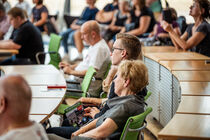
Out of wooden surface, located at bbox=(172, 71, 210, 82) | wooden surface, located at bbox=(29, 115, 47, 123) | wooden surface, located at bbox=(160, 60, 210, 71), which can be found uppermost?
wooden surface, located at bbox=(172, 71, 210, 82)

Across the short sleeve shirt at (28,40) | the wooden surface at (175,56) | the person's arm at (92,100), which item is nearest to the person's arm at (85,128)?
the person's arm at (92,100)

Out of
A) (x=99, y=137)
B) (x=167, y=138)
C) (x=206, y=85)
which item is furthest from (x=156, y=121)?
(x=167, y=138)

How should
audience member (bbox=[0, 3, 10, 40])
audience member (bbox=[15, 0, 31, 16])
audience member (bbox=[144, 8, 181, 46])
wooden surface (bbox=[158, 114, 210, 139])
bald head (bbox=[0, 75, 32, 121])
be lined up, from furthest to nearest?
audience member (bbox=[15, 0, 31, 16])
audience member (bbox=[0, 3, 10, 40])
audience member (bbox=[144, 8, 181, 46])
wooden surface (bbox=[158, 114, 210, 139])
bald head (bbox=[0, 75, 32, 121])

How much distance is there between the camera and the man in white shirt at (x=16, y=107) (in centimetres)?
156

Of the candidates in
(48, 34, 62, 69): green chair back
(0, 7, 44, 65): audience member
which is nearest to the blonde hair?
(48, 34, 62, 69): green chair back

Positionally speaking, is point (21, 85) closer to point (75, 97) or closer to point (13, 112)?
point (13, 112)

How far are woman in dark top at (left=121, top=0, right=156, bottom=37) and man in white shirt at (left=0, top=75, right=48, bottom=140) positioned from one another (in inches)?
232

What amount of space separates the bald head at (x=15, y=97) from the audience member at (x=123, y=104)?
905mm

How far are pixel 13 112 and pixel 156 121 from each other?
128 inches

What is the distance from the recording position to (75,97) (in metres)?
4.25

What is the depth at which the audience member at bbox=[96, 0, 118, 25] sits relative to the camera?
28.1 feet

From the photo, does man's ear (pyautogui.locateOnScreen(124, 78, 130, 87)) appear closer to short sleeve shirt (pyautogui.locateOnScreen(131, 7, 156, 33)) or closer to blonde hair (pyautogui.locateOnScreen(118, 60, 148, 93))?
blonde hair (pyautogui.locateOnScreen(118, 60, 148, 93))

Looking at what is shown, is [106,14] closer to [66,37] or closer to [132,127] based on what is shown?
[66,37]

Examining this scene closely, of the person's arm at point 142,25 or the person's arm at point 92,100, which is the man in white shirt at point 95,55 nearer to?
the person's arm at point 92,100
